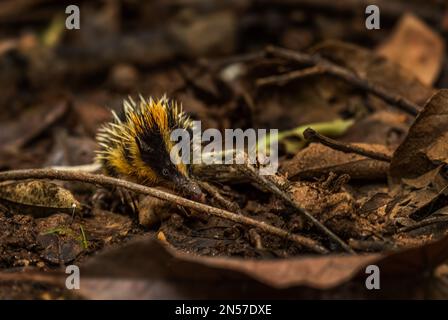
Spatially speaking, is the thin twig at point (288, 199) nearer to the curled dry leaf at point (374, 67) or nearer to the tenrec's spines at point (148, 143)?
the tenrec's spines at point (148, 143)

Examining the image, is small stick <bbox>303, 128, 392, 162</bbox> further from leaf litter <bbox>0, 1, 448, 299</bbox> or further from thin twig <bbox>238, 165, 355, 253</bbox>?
thin twig <bbox>238, 165, 355, 253</bbox>

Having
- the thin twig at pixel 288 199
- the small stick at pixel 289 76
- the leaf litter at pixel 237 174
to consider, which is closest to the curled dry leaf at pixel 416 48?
the leaf litter at pixel 237 174

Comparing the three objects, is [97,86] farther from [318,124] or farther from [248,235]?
[248,235]

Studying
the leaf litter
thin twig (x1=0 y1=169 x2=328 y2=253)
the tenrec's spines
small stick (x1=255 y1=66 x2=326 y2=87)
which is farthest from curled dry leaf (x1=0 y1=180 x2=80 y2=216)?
small stick (x1=255 y1=66 x2=326 y2=87)

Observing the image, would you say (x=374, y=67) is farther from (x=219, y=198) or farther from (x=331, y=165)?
(x=219, y=198)

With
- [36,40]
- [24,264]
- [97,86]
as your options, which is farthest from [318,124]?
[36,40]

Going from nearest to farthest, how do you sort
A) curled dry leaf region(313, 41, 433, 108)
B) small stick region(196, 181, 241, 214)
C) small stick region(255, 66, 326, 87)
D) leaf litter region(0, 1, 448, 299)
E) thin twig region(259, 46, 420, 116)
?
leaf litter region(0, 1, 448, 299) < small stick region(196, 181, 241, 214) < thin twig region(259, 46, 420, 116) < small stick region(255, 66, 326, 87) < curled dry leaf region(313, 41, 433, 108)

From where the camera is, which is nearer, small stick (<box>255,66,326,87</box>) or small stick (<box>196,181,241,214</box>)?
small stick (<box>196,181,241,214</box>)
